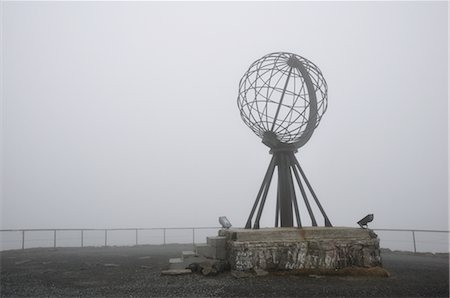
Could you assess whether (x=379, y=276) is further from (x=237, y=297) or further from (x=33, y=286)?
(x=33, y=286)

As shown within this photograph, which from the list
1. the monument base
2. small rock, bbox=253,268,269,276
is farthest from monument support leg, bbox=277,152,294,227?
small rock, bbox=253,268,269,276

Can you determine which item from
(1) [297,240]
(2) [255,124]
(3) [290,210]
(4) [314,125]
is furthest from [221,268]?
(4) [314,125]

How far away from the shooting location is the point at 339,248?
9242 millimetres

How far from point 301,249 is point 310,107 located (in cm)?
556

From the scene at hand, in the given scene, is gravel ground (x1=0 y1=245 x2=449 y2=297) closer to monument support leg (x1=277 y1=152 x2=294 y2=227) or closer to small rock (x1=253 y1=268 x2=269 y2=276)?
small rock (x1=253 y1=268 x2=269 y2=276)

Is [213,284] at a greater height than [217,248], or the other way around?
[217,248]

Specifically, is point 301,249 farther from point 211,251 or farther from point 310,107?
point 310,107

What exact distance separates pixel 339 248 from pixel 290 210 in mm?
2860

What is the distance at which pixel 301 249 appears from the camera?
357 inches

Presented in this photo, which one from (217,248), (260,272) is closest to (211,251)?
(217,248)

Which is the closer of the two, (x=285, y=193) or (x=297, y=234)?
(x=297, y=234)

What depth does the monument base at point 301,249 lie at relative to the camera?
891 cm

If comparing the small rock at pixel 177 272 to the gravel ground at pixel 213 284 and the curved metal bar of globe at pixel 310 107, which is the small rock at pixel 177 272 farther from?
the curved metal bar of globe at pixel 310 107

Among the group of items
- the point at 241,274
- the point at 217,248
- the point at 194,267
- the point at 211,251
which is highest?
the point at 217,248
